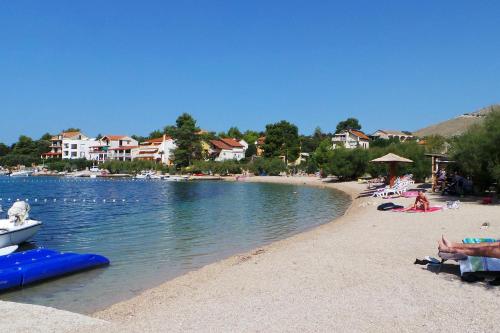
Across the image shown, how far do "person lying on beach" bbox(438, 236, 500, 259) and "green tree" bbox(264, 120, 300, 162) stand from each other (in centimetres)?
8952

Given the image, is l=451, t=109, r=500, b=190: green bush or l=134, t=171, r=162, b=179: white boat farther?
l=134, t=171, r=162, b=179: white boat

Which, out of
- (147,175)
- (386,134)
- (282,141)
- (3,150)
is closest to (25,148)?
(3,150)

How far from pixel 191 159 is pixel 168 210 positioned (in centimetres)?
7135

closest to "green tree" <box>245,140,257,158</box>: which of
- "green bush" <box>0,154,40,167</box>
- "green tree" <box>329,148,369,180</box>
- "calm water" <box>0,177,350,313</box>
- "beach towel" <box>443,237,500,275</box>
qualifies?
"green tree" <box>329,148,369,180</box>

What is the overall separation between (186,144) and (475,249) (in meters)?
93.2

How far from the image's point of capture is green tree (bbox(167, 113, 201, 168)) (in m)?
99.3

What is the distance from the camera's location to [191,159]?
10225cm

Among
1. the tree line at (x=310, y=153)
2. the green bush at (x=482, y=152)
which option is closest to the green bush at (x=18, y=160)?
the tree line at (x=310, y=153)

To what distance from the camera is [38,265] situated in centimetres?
1176

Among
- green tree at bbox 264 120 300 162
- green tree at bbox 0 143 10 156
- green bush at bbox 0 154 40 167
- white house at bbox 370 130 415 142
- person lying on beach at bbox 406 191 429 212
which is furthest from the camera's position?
green tree at bbox 0 143 10 156

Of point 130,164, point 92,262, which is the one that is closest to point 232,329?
point 92,262

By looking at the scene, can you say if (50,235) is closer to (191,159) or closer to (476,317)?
(476,317)

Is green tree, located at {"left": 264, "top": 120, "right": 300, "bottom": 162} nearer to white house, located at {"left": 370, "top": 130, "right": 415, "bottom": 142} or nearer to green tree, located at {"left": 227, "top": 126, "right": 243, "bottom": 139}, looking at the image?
white house, located at {"left": 370, "top": 130, "right": 415, "bottom": 142}

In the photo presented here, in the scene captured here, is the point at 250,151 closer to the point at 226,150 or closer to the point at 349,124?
the point at 226,150
